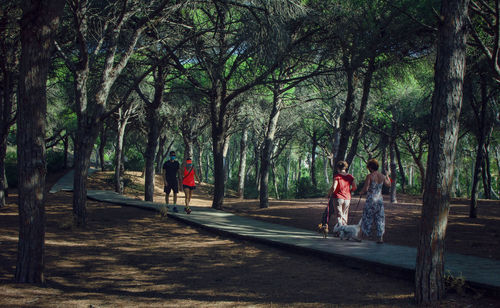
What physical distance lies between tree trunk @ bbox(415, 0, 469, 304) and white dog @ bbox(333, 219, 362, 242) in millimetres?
4117

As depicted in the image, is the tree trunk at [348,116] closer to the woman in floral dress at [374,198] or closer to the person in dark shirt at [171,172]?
the woman in floral dress at [374,198]

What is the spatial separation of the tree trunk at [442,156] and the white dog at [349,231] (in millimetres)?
4117

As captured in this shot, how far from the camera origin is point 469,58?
12.5m

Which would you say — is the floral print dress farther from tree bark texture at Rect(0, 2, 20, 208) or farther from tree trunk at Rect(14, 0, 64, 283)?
tree bark texture at Rect(0, 2, 20, 208)

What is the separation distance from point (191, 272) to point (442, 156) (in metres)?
4.22

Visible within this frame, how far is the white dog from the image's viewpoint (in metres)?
9.18

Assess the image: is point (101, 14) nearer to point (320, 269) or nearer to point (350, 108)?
point (350, 108)

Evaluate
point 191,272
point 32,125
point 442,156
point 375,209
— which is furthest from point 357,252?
point 32,125

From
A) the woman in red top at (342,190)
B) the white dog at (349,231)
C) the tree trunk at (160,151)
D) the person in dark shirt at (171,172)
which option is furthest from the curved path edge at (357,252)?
the tree trunk at (160,151)

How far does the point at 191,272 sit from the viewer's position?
7008 mm

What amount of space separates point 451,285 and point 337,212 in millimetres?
4573

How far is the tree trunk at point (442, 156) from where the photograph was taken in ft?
16.4

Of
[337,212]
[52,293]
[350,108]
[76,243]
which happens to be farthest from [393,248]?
[76,243]

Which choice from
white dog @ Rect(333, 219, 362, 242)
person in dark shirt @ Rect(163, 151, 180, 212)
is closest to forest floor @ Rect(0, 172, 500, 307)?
white dog @ Rect(333, 219, 362, 242)
